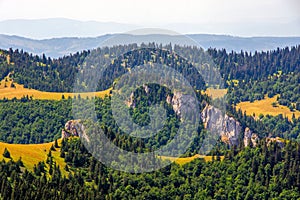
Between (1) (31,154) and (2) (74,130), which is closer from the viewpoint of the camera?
(1) (31,154)

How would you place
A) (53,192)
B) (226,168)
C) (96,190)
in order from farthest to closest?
(226,168)
(96,190)
(53,192)

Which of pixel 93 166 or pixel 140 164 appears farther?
pixel 140 164

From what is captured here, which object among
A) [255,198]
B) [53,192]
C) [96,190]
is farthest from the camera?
[255,198]

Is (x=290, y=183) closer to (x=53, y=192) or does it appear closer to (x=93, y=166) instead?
(x=93, y=166)

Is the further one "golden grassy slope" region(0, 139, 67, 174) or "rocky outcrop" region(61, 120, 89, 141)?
"rocky outcrop" region(61, 120, 89, 141)

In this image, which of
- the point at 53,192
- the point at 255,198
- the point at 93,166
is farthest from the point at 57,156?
the point at 255,198

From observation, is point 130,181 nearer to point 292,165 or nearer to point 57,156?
point 57,156

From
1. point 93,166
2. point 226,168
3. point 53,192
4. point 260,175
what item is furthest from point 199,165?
point 53,192

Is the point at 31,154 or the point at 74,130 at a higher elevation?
the point at 74,130

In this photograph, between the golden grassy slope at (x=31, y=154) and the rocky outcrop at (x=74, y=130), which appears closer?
the golden grassy slope at (x=31, y=154)
